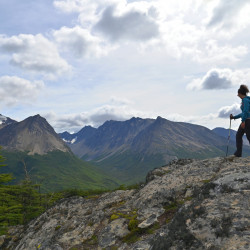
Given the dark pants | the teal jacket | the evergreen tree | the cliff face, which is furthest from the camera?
the evergreen tree

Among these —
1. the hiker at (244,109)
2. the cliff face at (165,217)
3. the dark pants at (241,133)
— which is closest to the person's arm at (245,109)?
the hiker at (244,109)

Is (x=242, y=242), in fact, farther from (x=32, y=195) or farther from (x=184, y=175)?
(x=32, y=195)

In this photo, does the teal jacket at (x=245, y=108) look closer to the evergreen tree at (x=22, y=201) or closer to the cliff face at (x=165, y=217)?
the cliff face at (x=165, y=217)

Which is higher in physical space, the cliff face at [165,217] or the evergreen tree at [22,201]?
the cliff face at [165,217]

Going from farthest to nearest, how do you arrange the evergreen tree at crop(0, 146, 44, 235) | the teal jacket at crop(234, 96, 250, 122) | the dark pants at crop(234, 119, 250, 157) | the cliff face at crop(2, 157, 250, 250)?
the evergreen tree at crop(0, 146, 44, 235) → the dark pants at crop(234, 119, 250, 157) → the teal jacket at crop(234, 96, 250, 122) → the cliff face at crop(2, 157, 250, 250)

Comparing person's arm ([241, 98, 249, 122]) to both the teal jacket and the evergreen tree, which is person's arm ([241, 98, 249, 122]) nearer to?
the teal jacket

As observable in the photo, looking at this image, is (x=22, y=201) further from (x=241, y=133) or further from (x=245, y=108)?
(x=245, y=108)

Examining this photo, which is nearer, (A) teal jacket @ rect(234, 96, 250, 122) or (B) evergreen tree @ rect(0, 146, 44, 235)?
(A) teal jacket @ rect(234, 96, 250, 122)

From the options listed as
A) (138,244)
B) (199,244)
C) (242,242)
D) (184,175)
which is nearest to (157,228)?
(138,244)

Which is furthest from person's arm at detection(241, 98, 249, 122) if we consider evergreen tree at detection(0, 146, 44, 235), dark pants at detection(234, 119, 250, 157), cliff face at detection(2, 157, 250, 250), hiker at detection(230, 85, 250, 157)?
evergreen tree at detection(0, 146, 44, 235)

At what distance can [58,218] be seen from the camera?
15.6m

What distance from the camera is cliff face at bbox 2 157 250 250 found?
6.52 metres

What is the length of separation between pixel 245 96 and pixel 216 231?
9.24 meters

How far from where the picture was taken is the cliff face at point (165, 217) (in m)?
6.52
